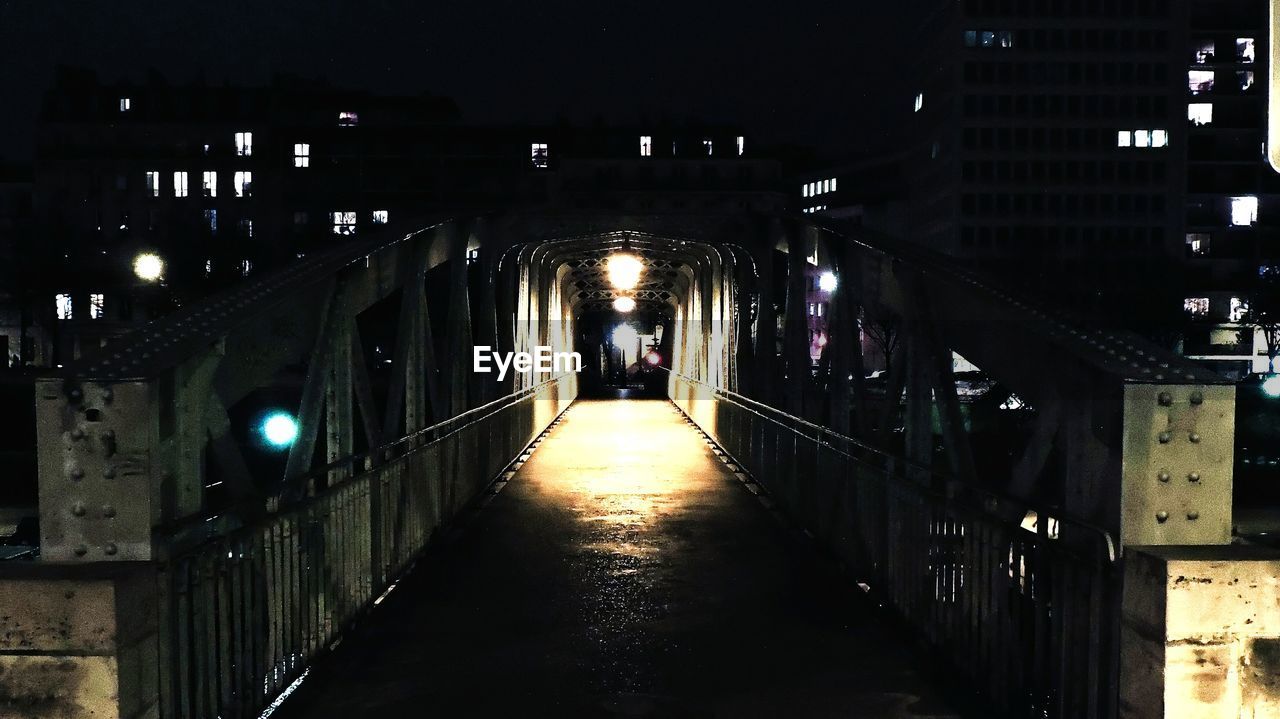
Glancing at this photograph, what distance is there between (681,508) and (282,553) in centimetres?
742

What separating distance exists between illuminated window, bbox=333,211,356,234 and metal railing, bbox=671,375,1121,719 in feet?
227

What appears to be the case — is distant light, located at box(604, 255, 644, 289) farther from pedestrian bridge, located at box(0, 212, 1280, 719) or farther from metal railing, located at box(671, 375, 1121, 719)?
metal railing, located at box(671, 375, 1121, 719)

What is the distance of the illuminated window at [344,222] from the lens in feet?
248

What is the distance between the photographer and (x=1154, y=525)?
4262mm

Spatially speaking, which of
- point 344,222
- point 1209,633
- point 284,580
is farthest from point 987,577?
point 344,222

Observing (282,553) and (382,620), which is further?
(382,620)

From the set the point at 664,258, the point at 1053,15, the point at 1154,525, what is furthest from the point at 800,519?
the point at 1053,15

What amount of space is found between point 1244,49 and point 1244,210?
12271mm

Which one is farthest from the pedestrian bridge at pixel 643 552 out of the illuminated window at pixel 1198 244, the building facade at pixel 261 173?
the illuminated window at pixel 1198 244

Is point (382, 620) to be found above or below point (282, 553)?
below

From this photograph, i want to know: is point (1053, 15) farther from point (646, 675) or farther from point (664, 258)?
point (646, 675)

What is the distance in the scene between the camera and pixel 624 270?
3084 centimetres

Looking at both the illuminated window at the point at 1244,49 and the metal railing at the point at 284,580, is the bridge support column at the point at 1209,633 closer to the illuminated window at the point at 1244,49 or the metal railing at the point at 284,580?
the metal railing at the point at 284,580

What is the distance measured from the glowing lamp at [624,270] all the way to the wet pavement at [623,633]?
636 inches
